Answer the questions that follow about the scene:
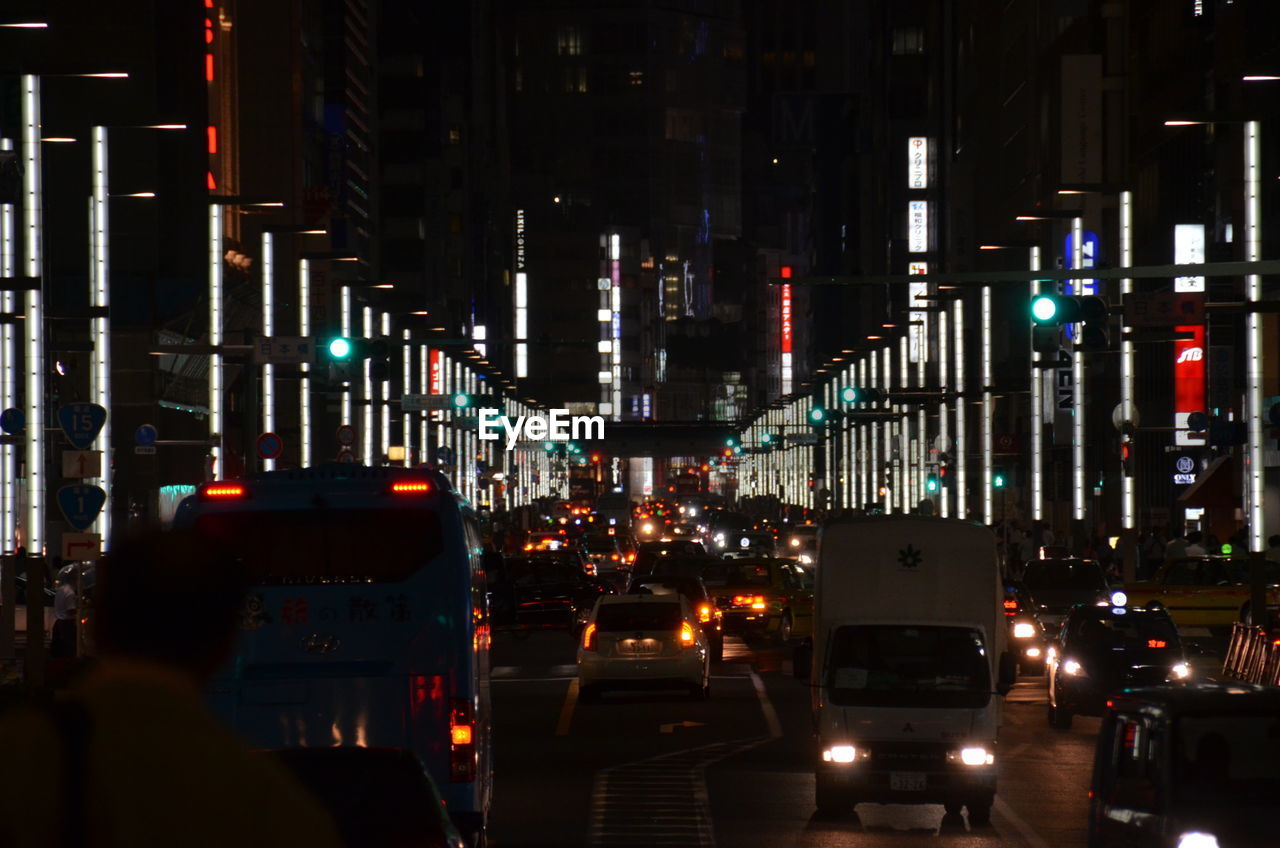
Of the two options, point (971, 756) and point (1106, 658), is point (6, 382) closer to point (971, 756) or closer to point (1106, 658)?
point (1106, 658)

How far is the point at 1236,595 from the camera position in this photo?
36562 mm

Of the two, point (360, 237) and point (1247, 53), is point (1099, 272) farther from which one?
point (360, 237)

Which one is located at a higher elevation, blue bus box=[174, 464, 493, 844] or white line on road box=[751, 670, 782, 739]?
blue bus box=[174, 464, 493, 844]

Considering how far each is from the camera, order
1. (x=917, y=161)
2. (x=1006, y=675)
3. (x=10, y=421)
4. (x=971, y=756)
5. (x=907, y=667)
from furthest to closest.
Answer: (x=917, y=161)
(x=10, y=421)
(x=1006, y=675)
(x=907, y=667)
(x=971, y=756)

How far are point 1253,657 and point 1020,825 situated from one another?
6.91 m

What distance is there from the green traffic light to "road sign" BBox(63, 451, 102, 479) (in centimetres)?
1313

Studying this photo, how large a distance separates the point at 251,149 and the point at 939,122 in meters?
67.8

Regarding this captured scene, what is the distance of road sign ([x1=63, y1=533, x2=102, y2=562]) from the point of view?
27266mm

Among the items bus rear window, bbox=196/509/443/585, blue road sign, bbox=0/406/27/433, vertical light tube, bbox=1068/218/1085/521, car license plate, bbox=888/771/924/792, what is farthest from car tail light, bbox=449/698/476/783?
vertical light tube, bbox=1068/218/1085/521

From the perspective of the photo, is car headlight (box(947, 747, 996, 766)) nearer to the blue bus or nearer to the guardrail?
the guardrail

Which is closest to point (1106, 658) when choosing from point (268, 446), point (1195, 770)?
point (1195, 770)

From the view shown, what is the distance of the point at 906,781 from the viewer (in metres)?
18.4

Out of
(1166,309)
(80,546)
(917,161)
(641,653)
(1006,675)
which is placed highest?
(917,161)

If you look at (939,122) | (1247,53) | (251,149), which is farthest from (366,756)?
(939,122)
